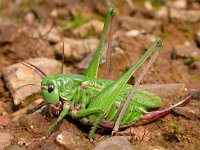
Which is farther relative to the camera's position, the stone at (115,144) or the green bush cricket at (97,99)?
the green bush cricket at (97,99)

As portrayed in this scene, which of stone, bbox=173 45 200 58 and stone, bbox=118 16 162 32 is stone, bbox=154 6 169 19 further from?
stone, bbox=173 45 200 58

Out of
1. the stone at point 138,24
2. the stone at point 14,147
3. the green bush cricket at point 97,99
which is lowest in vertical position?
the stone at point 14,147

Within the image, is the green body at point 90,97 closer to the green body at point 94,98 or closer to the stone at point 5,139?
the green body at point 94,98

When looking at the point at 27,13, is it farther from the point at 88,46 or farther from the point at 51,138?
the point at 51,138

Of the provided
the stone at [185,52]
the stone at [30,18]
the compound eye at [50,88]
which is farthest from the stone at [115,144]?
the stone at [30,18]

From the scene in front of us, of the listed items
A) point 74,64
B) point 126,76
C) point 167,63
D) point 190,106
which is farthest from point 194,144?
point 74,64

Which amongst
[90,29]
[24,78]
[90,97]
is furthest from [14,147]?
[90,29]

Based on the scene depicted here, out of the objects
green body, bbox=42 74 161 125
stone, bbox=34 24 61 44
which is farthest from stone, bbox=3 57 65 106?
green body, bbox=42 74 161 125
